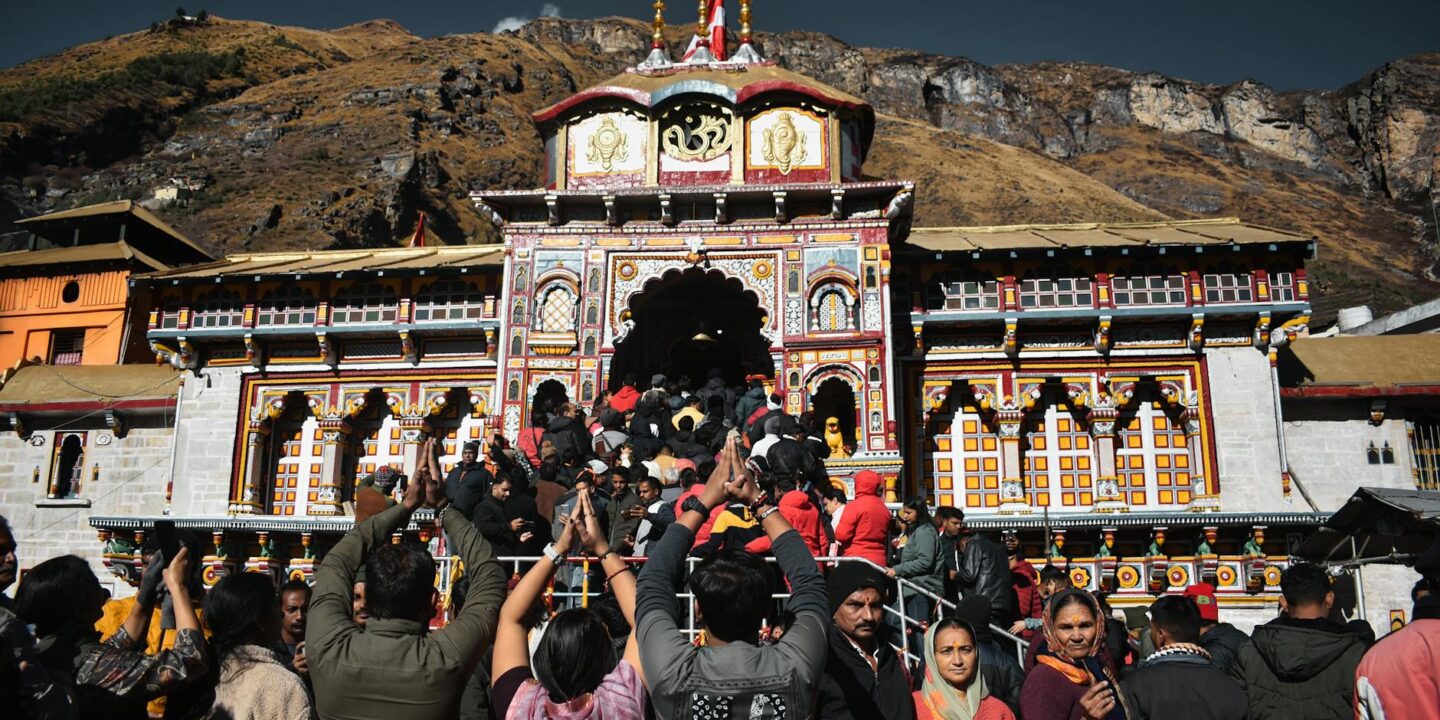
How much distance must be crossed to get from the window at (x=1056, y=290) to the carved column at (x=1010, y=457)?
207cm

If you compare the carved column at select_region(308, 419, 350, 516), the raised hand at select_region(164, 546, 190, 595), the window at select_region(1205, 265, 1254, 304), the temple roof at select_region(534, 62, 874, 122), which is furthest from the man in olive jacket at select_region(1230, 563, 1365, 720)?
the carved column at select_region(308, 419, 350, 516)

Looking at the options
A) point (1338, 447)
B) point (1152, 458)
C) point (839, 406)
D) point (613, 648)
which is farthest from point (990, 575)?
point (1338, 447)

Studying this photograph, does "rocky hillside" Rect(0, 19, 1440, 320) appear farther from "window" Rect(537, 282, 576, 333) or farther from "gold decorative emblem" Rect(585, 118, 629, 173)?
"window" Rect(537, 282, 576, 333)

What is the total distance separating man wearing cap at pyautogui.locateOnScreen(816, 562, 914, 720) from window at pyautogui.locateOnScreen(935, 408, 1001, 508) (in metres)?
17.3

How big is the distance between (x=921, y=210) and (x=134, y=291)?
195ft

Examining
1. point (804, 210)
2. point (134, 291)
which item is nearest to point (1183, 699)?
point (804, 210)

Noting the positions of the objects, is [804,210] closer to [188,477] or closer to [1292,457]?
Result: [1292,457]

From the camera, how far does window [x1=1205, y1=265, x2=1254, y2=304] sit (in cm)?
2291

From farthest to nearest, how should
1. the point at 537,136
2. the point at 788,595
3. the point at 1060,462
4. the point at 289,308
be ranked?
the point at 537,136, the point at 289,308, the point at 1060,462, the point at 788,595

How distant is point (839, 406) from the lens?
2359 cm

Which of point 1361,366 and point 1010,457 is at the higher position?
point 1361,366

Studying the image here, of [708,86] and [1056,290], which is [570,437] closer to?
[708,86]

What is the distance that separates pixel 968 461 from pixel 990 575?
12541 mm

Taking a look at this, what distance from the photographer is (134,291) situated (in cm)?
3322
